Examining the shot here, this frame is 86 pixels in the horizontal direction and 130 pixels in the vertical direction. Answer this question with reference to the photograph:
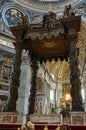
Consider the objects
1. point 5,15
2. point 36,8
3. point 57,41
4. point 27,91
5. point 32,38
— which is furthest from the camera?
point 36,8

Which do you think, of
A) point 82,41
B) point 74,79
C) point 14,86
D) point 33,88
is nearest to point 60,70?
point 82,41

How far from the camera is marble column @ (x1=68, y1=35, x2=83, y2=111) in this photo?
16.9ft

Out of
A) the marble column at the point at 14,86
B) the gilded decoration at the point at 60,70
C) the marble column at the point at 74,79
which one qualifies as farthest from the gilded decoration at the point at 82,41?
the marble column at the point at 14,86

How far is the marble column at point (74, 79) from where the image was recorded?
515 cm

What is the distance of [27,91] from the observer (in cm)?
1319

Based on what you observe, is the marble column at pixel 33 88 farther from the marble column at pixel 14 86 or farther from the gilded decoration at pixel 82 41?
the gilded decoration at pixel 82 41

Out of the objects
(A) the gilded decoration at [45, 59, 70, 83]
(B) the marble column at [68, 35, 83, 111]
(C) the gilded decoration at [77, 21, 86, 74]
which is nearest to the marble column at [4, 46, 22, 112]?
(B) the marble column at [68, 35, 83, 111]

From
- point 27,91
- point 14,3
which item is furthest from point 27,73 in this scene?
point 14,3

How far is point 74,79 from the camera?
552 cm

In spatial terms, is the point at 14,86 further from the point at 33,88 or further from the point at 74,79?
the point at 33,88

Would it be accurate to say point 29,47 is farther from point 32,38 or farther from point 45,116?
point 45,116

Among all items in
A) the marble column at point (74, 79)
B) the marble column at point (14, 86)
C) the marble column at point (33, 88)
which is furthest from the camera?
the marble column at point (33, 88)

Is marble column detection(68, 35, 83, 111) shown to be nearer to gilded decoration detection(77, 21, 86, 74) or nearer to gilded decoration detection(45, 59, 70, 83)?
gilded decoration detection(77, 21, 86, 74)

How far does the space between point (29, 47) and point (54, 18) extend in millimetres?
1518
